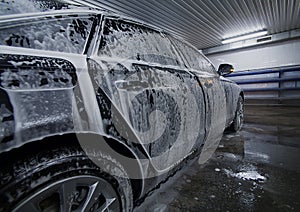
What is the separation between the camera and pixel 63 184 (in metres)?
0.69

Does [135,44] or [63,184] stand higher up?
[135,44]

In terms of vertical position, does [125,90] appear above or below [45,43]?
below

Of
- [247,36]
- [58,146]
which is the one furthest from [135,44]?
[247,36]

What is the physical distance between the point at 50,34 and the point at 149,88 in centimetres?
58

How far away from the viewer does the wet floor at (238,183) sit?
4.49ft

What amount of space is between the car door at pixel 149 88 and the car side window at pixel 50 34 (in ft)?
0.34

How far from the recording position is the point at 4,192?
555 millimetres

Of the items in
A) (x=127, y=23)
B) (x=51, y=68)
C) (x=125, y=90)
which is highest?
(x=127, y=23)

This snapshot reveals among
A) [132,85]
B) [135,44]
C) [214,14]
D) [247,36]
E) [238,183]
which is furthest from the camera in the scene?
[247,36]

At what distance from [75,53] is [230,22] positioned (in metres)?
7.62

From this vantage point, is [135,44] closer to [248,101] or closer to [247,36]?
[247,36]

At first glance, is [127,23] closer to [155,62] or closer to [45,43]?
[155,62]

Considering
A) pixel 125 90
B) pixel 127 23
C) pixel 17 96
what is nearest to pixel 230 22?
pixel 127 23

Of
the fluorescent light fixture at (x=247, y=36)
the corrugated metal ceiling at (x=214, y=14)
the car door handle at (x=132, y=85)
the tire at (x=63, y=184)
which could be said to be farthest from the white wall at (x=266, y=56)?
the tire at (x=63, y=184)
